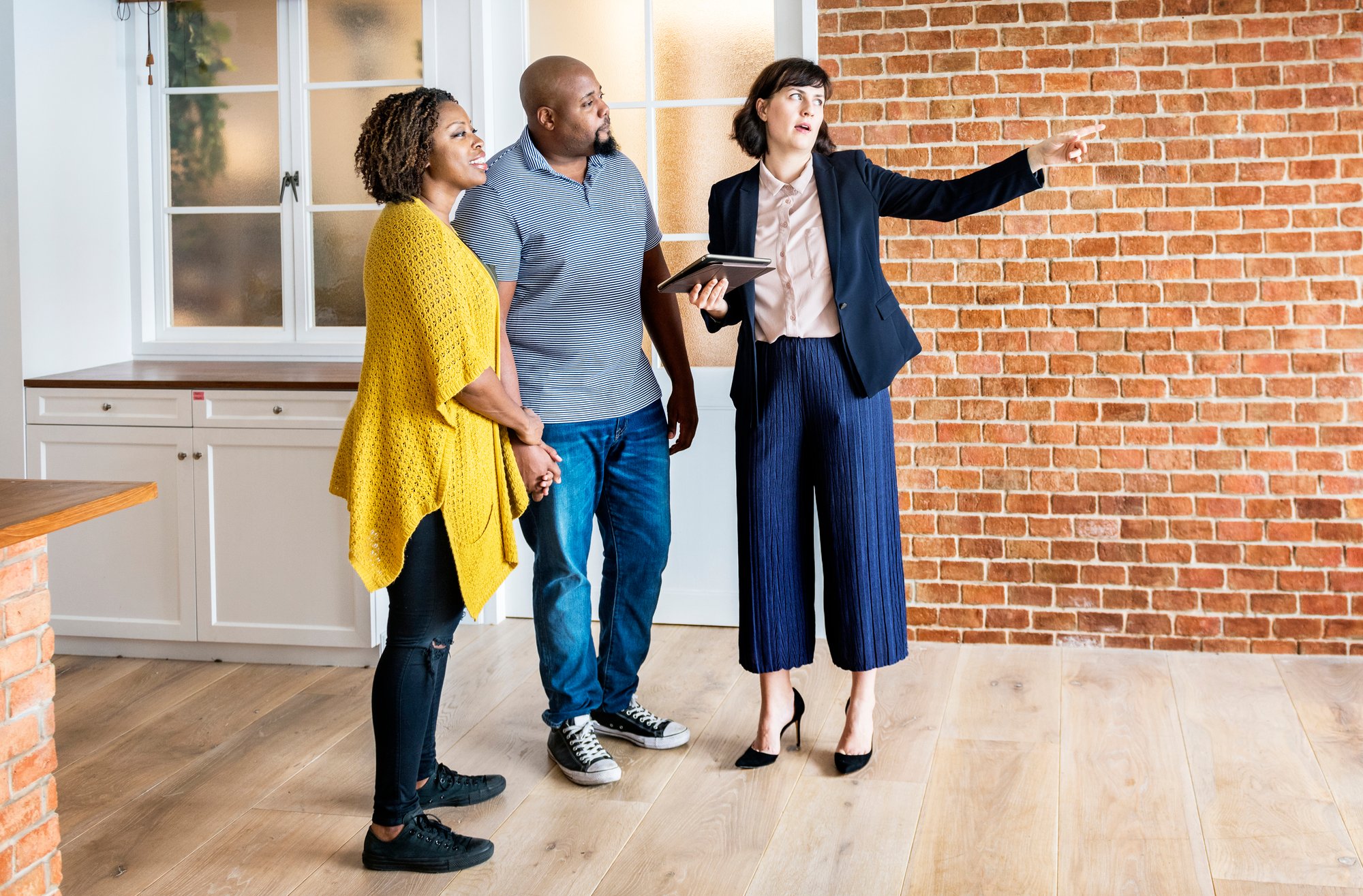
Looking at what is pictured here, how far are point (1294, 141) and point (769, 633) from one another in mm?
2030

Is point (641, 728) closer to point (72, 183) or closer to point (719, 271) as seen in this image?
point (719, 271)

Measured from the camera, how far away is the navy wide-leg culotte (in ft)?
8.55

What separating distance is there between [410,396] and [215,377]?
1611 millimetres

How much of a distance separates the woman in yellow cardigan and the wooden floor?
0.78 ft

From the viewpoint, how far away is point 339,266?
404 cm

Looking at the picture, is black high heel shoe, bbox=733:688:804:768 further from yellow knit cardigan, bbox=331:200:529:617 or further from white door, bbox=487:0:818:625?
white door, bbox=487:0:818:625

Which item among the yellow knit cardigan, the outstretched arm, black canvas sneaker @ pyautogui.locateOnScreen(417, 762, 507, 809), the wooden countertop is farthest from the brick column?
the outstretched arm

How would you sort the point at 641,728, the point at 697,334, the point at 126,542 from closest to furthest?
1. the point at 641,728
2. the point at 126,542
3. the point at 697,334

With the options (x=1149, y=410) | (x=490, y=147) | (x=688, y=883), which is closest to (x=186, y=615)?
(x=490, y=147)

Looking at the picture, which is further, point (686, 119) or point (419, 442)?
point (686, 119)

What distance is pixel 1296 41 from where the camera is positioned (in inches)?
130

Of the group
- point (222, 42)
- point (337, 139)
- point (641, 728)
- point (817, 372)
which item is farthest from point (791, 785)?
point (222, 42)

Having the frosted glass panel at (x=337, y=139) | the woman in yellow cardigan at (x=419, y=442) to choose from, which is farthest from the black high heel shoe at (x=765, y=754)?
the frosted glass panel at (x=337, y=139)

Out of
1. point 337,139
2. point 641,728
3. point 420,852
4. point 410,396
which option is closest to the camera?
point 410,396
